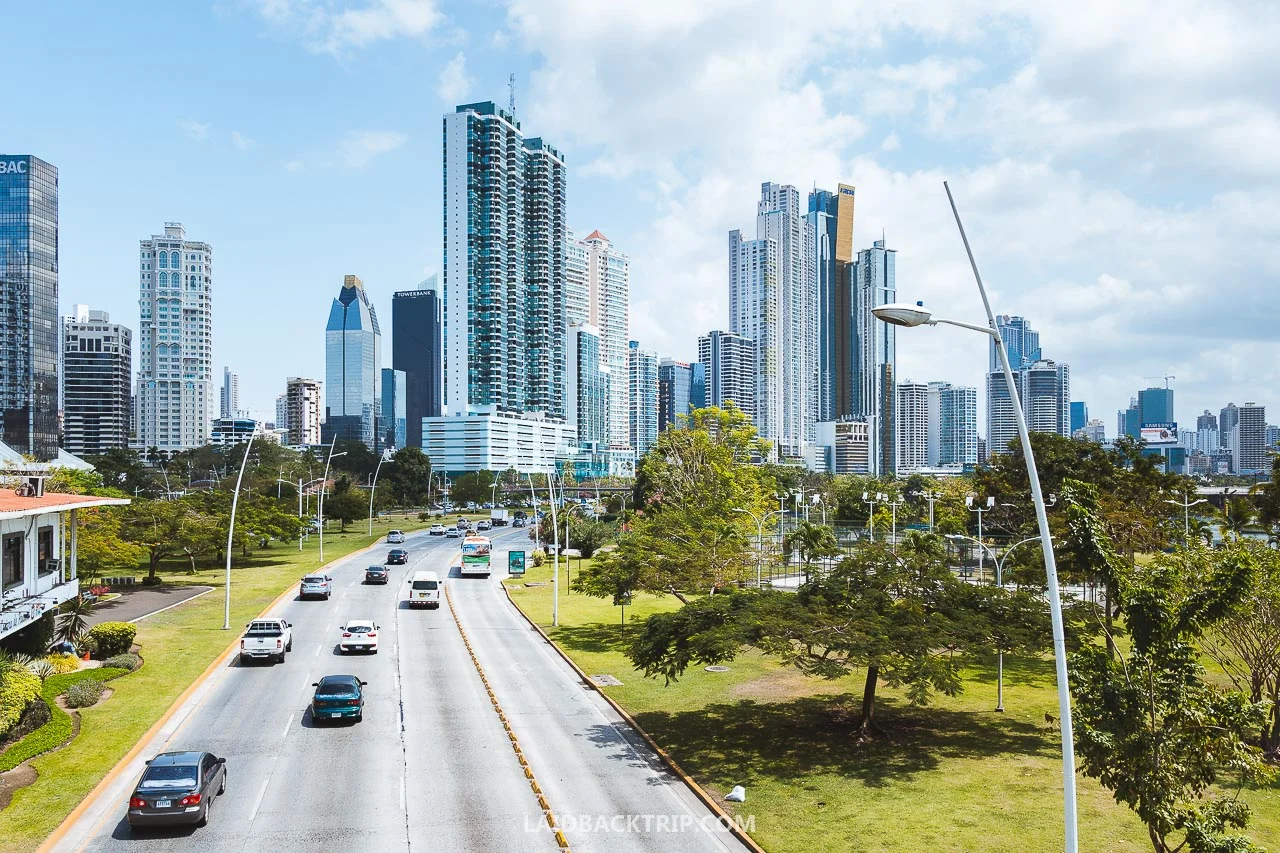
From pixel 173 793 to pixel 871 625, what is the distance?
18.1 meters

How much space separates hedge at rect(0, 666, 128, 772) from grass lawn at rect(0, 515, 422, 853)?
1.27ft

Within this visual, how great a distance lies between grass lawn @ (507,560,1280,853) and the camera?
1938cm

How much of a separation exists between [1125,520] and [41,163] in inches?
8354

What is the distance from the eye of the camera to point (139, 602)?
51.6 metres

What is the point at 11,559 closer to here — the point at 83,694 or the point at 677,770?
the point at 83,694

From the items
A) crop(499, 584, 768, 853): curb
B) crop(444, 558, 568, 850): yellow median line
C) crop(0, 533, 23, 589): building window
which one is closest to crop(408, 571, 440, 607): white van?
crop(444, 558, 568, 850): yellow median line

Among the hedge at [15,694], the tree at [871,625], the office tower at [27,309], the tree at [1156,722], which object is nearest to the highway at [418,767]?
the hedge at [15,694]

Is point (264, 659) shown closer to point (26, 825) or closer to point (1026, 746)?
point (26, 825)

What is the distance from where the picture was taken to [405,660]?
38281 mm

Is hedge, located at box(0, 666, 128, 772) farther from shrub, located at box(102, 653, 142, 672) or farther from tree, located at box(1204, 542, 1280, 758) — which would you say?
tree, located at box(1204, 542, 1280, 758)

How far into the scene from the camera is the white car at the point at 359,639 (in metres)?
38.7

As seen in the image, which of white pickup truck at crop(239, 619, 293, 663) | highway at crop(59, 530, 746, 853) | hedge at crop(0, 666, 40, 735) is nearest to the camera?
highway at crop(59, 530, 746, 853)

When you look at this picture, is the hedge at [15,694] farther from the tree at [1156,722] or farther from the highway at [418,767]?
the tree at [1156,722]

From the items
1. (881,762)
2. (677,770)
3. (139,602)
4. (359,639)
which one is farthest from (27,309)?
(881,762)
